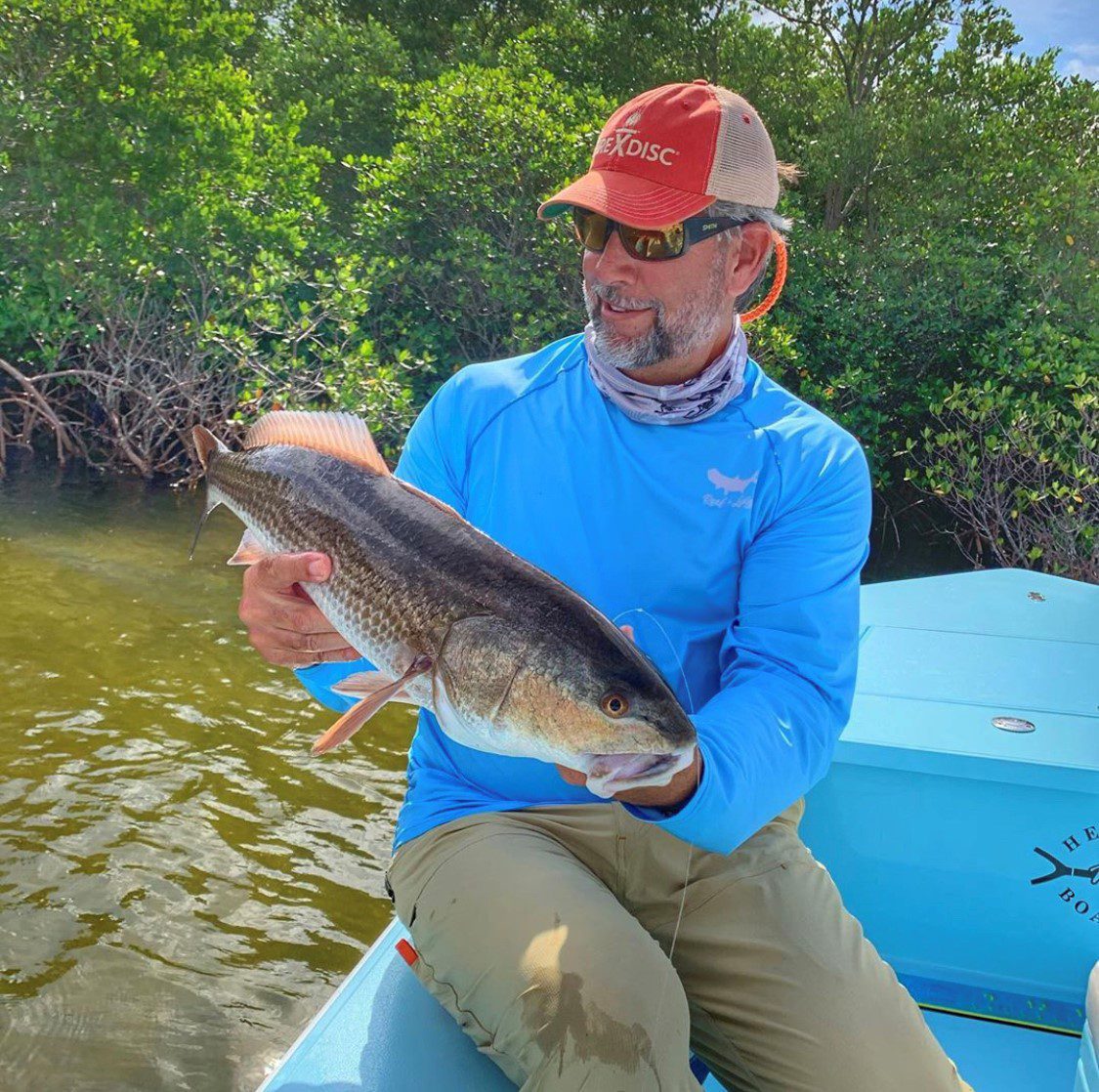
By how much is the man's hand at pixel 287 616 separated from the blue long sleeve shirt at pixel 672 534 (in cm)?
19

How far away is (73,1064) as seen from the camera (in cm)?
407

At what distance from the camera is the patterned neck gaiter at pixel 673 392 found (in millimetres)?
2625

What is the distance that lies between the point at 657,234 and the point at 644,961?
155cm

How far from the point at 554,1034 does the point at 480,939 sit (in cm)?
23

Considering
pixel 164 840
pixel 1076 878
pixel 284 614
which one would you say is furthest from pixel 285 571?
pixel 164 840

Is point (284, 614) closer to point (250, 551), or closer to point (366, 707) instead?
point (250, 551)

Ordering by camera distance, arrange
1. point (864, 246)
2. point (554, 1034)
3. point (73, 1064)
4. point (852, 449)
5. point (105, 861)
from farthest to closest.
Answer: point (864, 246) < point (105, 861) < point (73, 1064) < point (852, 449) < point (554, 1034)

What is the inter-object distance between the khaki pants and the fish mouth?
441mm

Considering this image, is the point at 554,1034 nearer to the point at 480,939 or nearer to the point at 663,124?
the point at 480,939

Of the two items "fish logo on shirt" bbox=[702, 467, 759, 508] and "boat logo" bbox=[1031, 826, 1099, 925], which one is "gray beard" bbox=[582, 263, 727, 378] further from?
"boat logo" bbox=[1031, 826, 1099, 925]

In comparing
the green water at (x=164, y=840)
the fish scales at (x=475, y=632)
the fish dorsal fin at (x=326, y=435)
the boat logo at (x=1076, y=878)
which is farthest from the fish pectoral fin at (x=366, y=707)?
the green water at (x=164, y=840)

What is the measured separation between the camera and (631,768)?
174 cm

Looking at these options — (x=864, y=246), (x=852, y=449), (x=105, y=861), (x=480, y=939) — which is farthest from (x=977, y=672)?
(x=864, y=246)

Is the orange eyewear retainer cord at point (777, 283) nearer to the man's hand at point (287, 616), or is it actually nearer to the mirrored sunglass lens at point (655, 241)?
the mirrored sunglass lens at point (655, 241)
